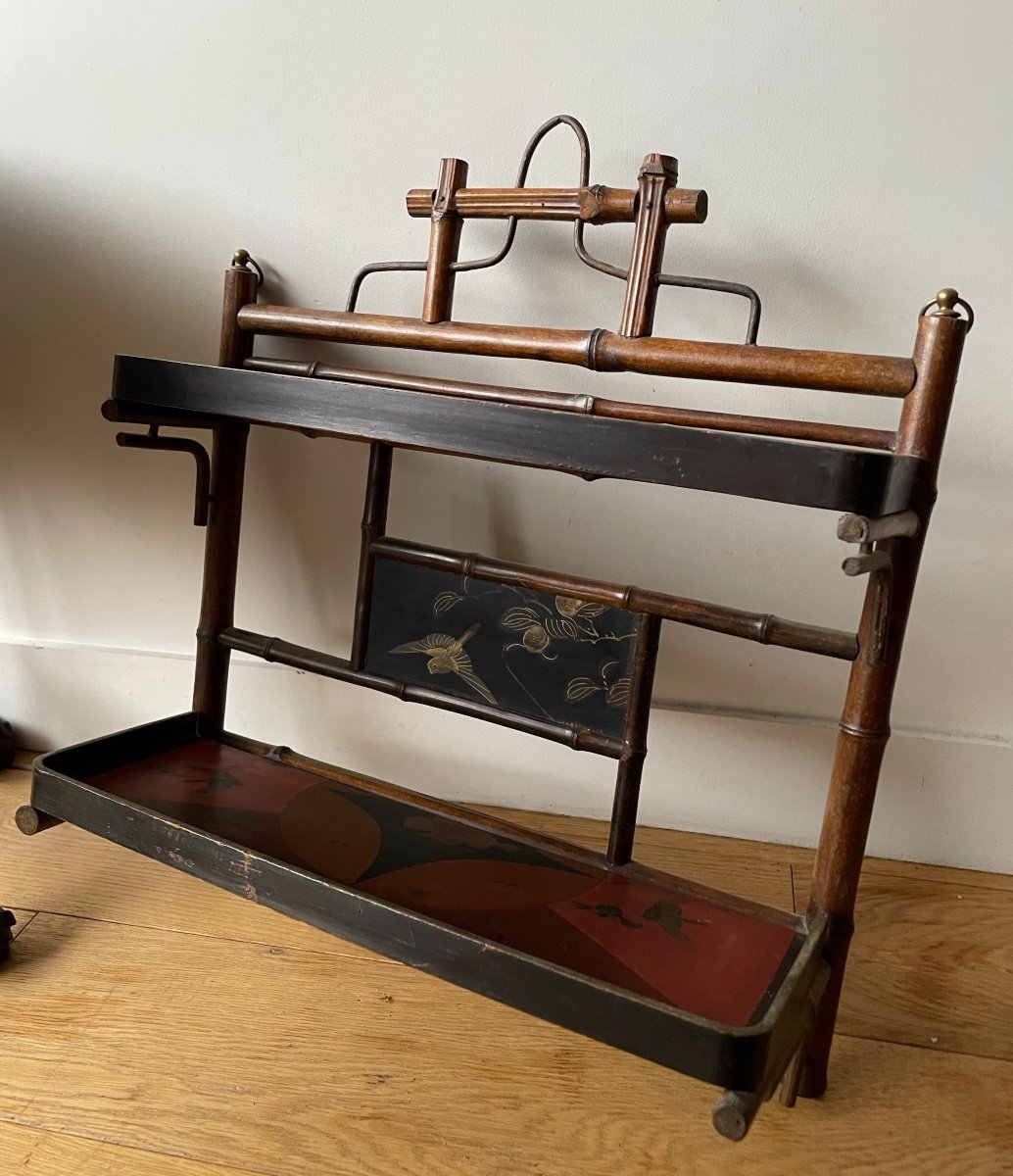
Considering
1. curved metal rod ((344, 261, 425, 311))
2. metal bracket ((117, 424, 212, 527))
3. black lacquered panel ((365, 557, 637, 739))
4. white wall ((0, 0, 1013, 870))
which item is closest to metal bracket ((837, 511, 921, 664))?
black lacquered panel ((365, 557, 637, 739))

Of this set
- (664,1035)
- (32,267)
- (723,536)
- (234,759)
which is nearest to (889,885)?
(723,536)

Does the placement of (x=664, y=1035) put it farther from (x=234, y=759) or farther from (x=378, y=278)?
(x=378, y=278)

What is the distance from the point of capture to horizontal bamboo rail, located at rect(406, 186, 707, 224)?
800 millimetres

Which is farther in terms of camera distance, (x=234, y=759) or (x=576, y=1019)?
(x=234, y=759)

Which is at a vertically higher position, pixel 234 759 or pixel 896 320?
pixel 896 320

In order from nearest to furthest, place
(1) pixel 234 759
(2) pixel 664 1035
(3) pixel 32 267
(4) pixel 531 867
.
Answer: (2) pixel 664 1035, (4) pixel 531 867, (1) pixel 234 759, (3) pixel 32 267

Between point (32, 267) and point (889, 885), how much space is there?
115 cm

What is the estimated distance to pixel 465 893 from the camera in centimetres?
81

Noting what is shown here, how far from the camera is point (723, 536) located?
41.6 inches

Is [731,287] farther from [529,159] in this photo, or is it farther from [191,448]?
[191,448]

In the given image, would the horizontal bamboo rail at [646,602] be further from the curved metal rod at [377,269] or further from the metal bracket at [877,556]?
the curved metal rod at [377,269]

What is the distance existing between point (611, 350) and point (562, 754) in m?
0.51

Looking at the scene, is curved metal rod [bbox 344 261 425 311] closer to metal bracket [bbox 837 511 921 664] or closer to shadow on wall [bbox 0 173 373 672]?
shadow on wall [bbox 0 173 373 672]

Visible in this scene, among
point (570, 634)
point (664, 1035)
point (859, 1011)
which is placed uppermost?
point (570, 634)
